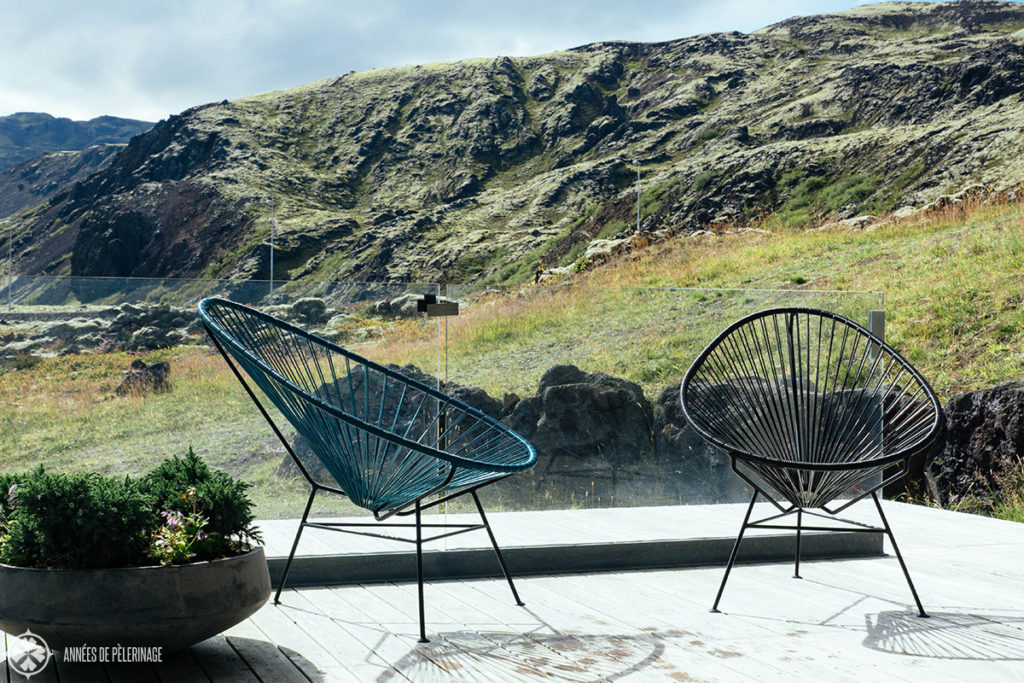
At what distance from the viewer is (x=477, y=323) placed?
309 cm

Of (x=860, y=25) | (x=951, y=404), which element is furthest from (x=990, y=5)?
(x=951, y=404)

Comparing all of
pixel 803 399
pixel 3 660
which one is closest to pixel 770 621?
pixel 803 399

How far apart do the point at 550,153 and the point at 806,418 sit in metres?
46.1

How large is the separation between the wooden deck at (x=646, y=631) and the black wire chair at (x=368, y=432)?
163 millimetres

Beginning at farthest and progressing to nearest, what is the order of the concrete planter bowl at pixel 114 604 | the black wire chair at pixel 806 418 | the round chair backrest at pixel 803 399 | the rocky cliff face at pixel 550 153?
the rocky cliff face at pixel 550 153 < the round chair backrest at pixel 803 399 < the black wire chair at pixel 806 418 < the concrete planter bowl at pixel 114 604

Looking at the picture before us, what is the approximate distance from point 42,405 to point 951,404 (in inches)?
230

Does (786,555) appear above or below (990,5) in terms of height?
below

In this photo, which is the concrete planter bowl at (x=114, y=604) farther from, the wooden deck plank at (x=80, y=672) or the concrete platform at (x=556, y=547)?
the concrete platform at (x=556, y=547)

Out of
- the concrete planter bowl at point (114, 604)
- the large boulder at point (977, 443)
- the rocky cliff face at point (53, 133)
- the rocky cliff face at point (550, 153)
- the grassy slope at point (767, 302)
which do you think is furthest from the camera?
the rocky cliff face at point (53, 133)

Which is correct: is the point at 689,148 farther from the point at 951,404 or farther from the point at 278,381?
the point at 278,381

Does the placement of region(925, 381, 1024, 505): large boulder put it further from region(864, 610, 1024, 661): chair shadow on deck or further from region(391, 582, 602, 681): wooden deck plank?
region(391, 582, 602, 681): wooden deck plank

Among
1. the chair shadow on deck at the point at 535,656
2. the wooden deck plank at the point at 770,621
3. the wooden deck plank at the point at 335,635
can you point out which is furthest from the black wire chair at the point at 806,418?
the wooden deck plank at the point at 335,635

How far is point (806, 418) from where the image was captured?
2.69 metres

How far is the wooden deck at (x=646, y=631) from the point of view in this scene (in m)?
1.75
